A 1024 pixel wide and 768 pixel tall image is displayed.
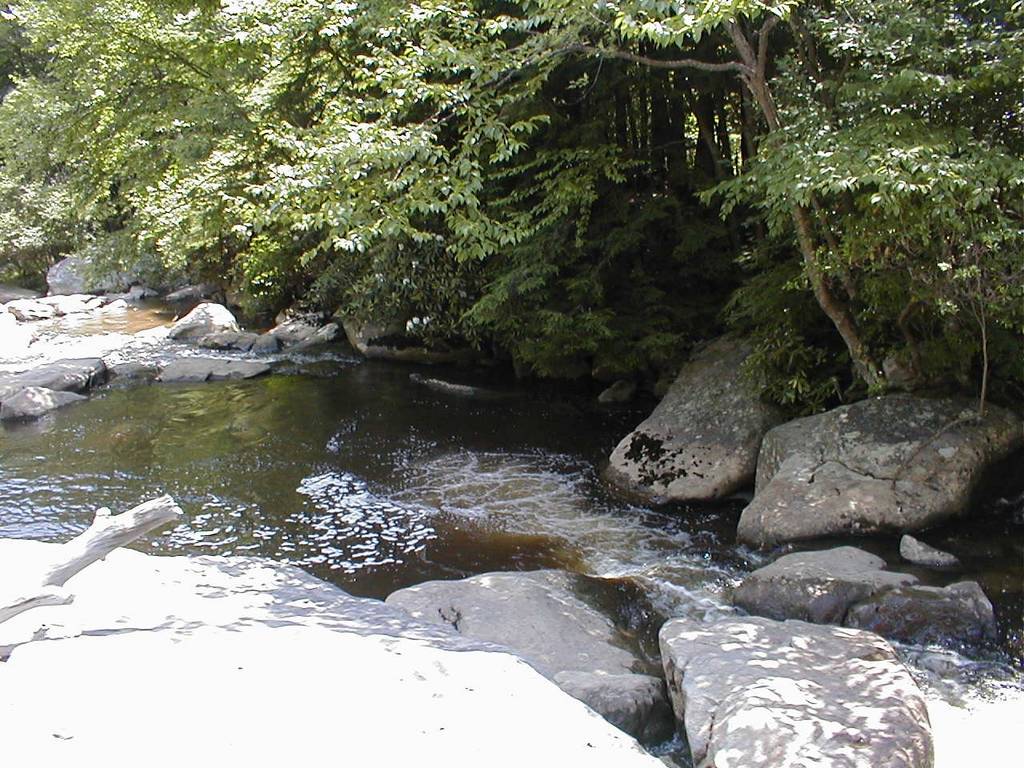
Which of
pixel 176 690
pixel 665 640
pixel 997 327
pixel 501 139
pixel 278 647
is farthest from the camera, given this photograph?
pixel 501 139

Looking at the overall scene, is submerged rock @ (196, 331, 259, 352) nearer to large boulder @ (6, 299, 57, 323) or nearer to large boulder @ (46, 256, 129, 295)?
large boulder @ (6, 299, 57, 323)

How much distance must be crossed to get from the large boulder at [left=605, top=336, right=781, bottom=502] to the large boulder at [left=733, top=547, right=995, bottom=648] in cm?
213

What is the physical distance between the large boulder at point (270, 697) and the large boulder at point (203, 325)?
520 inches

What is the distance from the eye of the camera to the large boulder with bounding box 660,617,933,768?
3.81 meters

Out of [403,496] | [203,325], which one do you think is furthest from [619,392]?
[203,325]

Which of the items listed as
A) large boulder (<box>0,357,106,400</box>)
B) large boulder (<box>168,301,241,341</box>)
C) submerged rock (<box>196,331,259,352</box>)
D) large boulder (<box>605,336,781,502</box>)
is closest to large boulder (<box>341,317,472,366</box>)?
submerged rock (<box>196,331,259,352</box>)

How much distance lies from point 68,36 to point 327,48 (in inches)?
212

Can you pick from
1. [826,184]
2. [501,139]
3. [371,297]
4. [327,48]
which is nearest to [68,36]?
[327,48]

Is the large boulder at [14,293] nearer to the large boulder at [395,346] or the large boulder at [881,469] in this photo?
the large boulder at [395,346]

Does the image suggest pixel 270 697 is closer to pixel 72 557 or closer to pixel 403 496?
pixel 72 557

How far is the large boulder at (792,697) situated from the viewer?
12.5 ft

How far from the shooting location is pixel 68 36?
13.5 metres

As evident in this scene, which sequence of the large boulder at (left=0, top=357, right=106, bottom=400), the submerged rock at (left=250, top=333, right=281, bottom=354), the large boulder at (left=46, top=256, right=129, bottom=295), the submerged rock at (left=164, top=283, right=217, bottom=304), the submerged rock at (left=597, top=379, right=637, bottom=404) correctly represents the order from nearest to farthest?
the submerged rock at (left=597, top=379, right=637, bottom=404) < the large boulder at (left=0, top=357, right=106, bottom=400) < the submerged rock at (left=250, top=333, right=281, bottom=354) < the submerged rock at (left=164, top=283, right=217, bottom=304) < the large boulder at (left=46, top=256, right=129, bottom=295)

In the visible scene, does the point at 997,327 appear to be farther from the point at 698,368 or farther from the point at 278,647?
the point at 278,647
